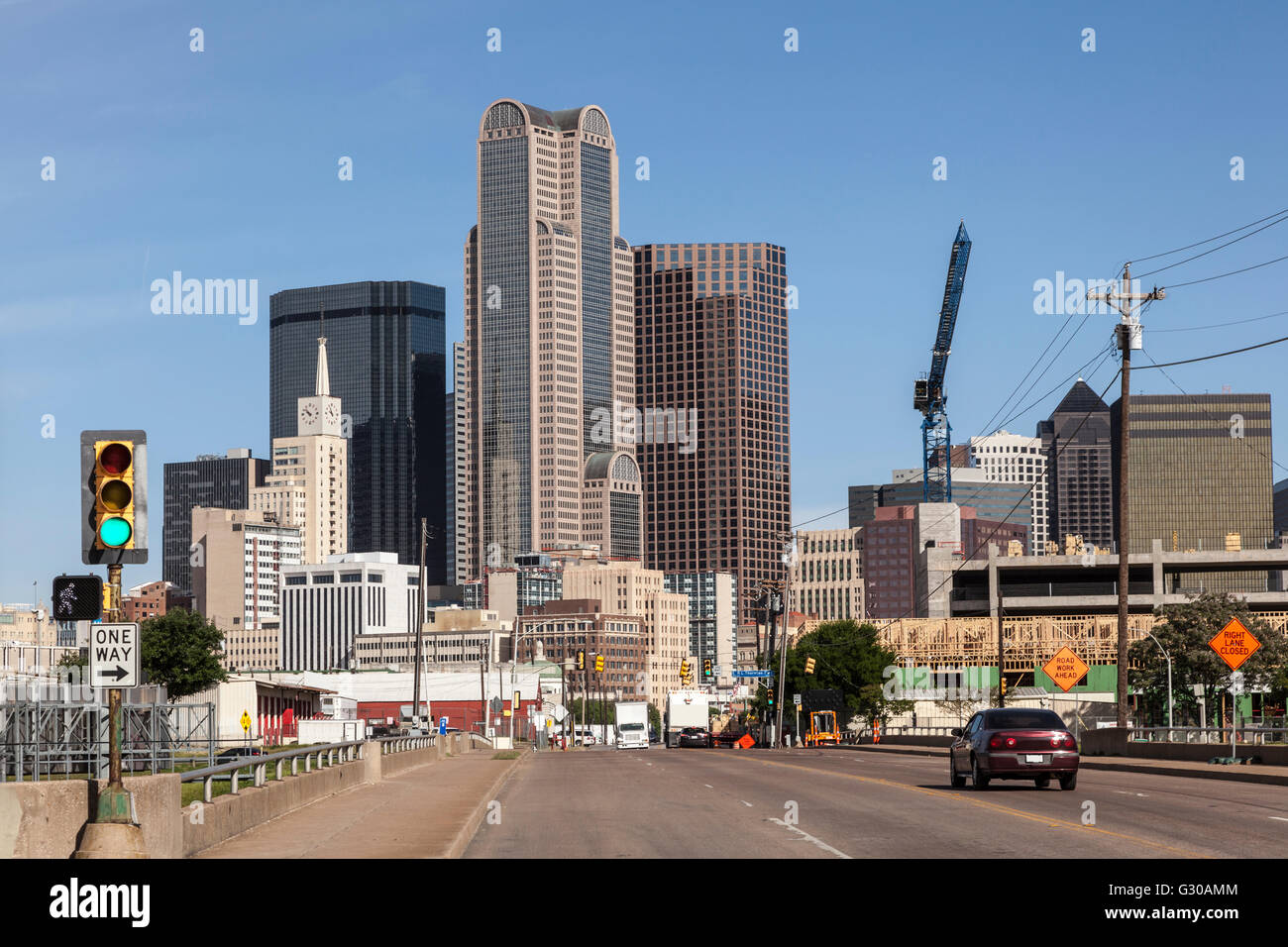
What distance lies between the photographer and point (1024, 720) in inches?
1276

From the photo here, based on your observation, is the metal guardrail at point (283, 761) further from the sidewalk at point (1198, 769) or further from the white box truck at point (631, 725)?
the white box truck at point (631, 725)

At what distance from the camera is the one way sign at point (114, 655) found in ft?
50.8

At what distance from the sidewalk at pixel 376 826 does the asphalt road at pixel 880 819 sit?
1.74ft

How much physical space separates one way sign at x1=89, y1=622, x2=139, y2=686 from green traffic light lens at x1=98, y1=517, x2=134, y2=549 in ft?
2.52

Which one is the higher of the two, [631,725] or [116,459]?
[116,459]

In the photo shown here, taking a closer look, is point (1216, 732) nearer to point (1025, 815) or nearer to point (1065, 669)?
point (1065, 669)

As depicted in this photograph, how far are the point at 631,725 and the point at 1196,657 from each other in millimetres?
41188

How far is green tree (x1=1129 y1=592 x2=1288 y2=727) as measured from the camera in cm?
10269

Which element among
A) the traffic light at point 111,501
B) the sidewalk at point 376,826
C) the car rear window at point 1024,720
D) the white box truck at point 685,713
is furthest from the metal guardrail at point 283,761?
the white box truck at point 685,713

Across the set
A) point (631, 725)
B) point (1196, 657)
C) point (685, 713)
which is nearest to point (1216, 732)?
point (1196, 657)

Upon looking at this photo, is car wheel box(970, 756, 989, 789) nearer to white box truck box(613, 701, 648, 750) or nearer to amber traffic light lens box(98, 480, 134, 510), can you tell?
amber traffic light lens box(98, 480, 134, 510)

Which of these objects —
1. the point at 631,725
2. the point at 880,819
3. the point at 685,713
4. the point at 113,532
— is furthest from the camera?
the point at 631,725

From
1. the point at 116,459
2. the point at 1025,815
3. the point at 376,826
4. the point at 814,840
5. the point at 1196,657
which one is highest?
the point at 116,459
